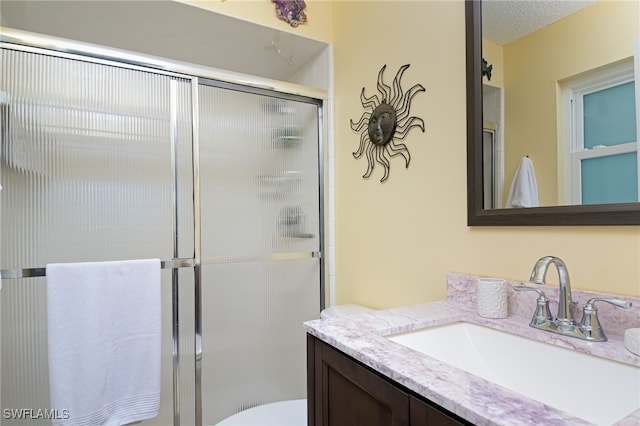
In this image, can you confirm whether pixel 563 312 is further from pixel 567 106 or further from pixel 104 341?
pixel 104 341

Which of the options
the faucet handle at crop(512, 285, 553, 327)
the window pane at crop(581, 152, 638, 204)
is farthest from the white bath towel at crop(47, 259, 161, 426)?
the window pane at crop(581, 152, 638, 204)

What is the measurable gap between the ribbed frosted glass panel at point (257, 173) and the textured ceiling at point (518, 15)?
104cm

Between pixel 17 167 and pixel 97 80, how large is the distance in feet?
1.48

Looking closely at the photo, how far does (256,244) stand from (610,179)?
1406mm

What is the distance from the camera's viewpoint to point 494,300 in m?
0.98

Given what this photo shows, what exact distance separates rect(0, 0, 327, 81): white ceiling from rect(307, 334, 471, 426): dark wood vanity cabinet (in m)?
1.64

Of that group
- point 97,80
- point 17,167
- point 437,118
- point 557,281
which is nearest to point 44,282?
point 17,167

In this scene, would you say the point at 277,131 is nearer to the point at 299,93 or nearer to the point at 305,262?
the point at 299,93

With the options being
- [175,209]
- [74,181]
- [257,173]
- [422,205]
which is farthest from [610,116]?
[74,181]

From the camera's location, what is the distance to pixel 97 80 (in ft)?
4.62

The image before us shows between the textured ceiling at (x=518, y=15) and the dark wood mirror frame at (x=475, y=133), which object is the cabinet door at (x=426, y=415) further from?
the textured ceiling at (x=518, y=15)

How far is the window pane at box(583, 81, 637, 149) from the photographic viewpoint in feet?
2.65

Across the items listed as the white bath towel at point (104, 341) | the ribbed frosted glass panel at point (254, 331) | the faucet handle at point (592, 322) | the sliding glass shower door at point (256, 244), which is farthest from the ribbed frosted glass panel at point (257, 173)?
the faucet handle at point (592, 322)

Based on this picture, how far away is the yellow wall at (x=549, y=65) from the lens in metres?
0.85
